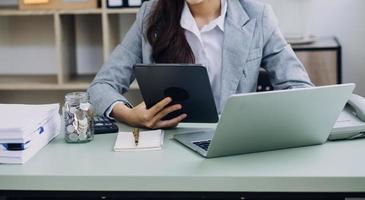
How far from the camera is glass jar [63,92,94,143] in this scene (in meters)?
1.50

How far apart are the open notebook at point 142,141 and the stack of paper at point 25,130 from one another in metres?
0.18

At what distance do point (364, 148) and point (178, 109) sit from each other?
0.48 meters

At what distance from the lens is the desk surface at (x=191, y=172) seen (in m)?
1.21

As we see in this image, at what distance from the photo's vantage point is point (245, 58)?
74.5 inches

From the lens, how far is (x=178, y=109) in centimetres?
159

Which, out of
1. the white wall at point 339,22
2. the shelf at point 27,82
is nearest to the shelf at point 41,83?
the shelf at point 27,82

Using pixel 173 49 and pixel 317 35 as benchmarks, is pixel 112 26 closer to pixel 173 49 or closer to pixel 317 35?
pixel 317 35

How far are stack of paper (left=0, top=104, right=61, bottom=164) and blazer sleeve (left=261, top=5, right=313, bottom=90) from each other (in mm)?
704

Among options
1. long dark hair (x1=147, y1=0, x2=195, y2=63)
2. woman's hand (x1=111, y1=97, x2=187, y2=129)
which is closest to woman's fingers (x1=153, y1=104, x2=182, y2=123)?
woman's hand (x1=111, y1=97, x2=187, y2=129)

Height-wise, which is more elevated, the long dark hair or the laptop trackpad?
the long dark hair

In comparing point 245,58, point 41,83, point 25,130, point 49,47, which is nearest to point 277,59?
point 245,58

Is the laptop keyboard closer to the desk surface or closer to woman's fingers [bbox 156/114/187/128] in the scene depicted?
the desk surface

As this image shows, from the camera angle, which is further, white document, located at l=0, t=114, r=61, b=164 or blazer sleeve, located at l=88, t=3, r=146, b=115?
blazer sleeve, located at l=88, t=3, r=146, b=115

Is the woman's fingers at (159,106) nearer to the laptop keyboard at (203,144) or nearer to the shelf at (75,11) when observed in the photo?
the laptop keyboard at (203,144)
